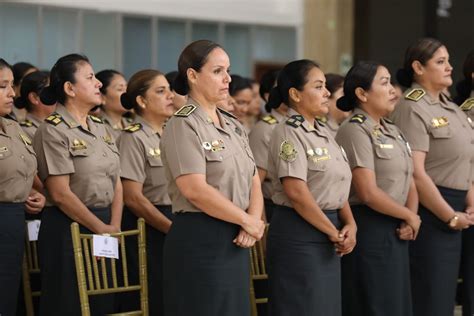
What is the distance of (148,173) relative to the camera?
234 inches

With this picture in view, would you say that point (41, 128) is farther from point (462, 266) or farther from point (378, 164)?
point (462, 266)

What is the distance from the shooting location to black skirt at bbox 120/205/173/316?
584 centimetres

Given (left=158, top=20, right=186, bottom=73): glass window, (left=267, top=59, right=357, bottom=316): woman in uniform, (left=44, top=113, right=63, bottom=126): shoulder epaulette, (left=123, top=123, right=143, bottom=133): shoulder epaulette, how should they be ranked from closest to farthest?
(left=267, top=59, right=357, bottom=316): woman in uniform < (left=44, top=113, right=63, bottom=126): shoulder epaulette < (left=123, top=123, right=143, bottom=133): shoulder epaulette < (left=158, top=20, right=186, bottom=73): glass window

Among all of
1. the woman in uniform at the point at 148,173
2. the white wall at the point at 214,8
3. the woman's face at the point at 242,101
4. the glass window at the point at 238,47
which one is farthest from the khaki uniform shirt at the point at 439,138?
the glass window at the point at 238,47

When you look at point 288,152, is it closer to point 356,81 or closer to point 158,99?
point 356,81

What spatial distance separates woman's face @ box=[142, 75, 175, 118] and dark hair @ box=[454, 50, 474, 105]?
179cm

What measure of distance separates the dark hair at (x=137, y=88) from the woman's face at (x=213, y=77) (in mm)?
1299

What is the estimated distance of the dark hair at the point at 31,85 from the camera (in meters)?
6.18

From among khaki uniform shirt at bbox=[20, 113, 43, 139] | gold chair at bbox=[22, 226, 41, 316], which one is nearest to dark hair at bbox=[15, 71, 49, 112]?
khaki uniform shirt at bbox=[20, 113, 43, 139]

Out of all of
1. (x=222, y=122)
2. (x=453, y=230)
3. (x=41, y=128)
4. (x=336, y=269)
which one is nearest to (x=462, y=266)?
(x=453, y=230)

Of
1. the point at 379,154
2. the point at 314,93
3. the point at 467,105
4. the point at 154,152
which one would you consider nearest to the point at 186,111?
the point at 314,93

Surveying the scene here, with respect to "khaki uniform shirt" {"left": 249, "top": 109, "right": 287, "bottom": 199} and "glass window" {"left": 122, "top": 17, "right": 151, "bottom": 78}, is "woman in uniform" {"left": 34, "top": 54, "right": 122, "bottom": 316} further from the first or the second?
"glass window" {"left": 122, "top": 17, "right": 151, "bottom": 78}

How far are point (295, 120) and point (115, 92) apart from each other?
5.84ft

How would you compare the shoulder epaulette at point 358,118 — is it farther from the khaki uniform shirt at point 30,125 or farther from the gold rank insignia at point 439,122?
the khaki uniform shirt at point 30,125
